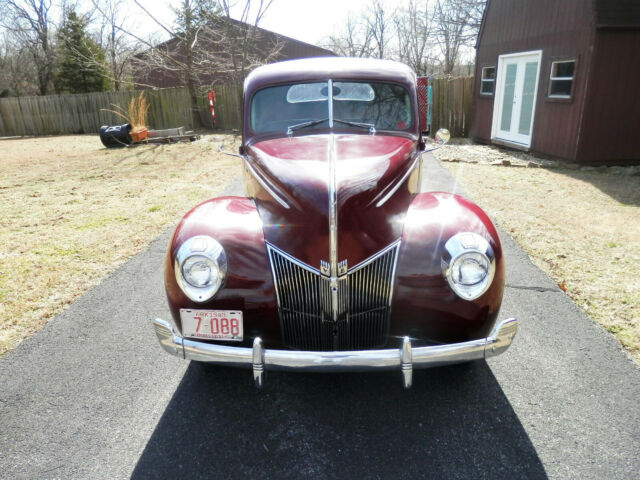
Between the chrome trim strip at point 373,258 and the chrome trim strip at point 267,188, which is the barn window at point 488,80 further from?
the chrome trim strip at point 373,258

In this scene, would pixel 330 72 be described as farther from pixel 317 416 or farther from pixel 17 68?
pixel 17 68

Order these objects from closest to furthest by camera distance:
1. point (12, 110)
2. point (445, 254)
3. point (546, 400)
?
point (445, 254), point (546, 400), point (12, 110)

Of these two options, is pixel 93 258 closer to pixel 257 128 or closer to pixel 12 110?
pixel 257 128

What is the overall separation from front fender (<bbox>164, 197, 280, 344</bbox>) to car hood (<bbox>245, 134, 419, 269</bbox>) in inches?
4.7

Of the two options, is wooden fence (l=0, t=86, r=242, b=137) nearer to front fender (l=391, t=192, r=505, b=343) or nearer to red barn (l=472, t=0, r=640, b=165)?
red barn (l=472, t=0, r=640, b=165)

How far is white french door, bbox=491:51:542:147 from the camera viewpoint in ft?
35.6

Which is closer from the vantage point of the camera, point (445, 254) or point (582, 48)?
point (445, 254)

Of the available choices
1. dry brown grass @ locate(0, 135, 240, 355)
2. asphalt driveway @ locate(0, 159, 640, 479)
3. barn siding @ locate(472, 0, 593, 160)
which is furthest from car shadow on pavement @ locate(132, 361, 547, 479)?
barn siding @ locate(472, 0, 593, 160)

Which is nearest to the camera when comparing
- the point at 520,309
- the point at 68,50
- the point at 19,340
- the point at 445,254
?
the point at 445,254

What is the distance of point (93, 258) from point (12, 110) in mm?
20245

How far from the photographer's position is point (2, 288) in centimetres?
401

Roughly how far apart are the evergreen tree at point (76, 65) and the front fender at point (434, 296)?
26.2 meters

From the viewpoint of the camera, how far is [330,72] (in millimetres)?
3518

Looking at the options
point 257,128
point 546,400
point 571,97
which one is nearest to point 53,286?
point 257,128
